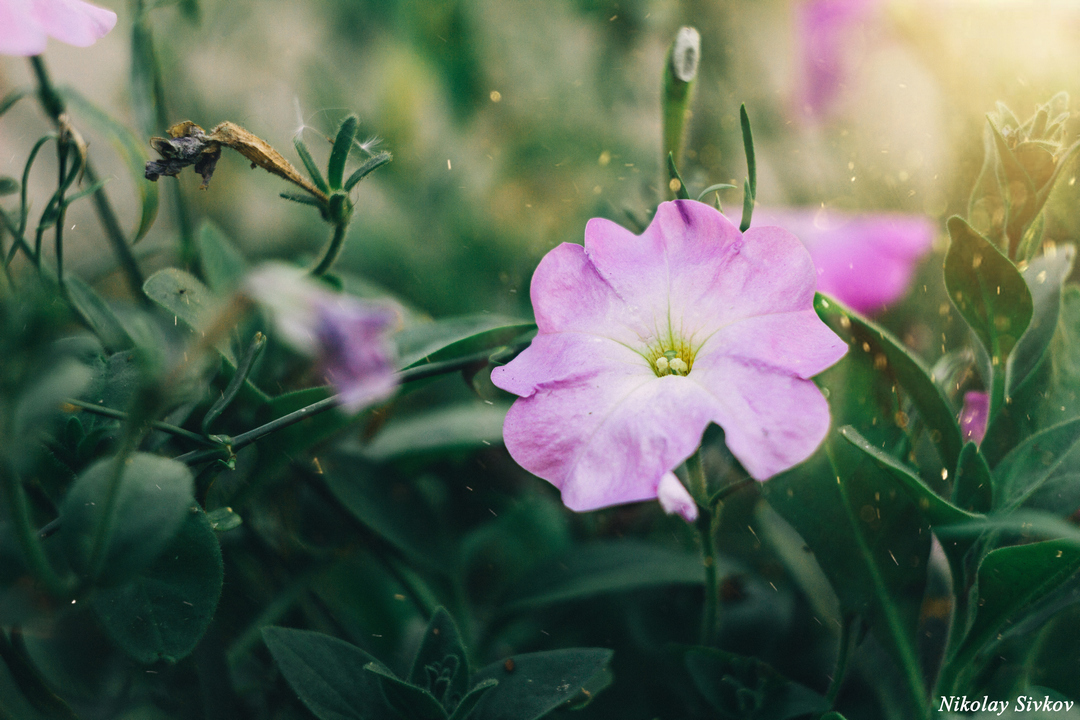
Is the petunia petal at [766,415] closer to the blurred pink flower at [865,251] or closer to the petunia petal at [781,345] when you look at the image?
the petunia petal at [781,345]

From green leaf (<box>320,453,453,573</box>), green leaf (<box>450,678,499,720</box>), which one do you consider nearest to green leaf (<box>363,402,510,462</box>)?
green leaf (<box>320,453,453,573</box>)

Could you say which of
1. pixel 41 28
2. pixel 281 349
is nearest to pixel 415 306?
pixel 281 349

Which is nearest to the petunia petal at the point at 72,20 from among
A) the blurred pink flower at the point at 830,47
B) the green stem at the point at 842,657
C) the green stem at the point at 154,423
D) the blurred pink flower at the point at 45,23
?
the blurred pink flower at the point at 45,23

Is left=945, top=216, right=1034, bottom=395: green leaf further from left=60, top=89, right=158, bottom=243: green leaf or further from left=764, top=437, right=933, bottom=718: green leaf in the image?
left=60, top=89, right=158, bottom=243: green leaf

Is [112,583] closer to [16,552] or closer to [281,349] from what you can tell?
[16,552]

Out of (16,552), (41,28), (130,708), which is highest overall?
(41,28)

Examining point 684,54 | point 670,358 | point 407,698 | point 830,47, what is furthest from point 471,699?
point 830,47
